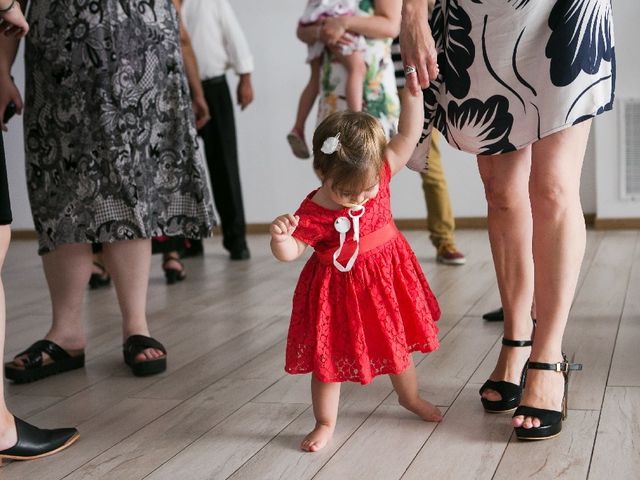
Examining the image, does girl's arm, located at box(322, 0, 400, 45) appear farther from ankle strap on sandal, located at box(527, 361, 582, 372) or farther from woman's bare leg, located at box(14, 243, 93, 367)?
ankle strap on sandal, located at box(527, 361, 582, 372)

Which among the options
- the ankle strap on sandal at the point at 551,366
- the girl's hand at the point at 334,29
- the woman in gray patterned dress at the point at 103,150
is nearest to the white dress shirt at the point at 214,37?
the girl's hand at the point at 334,29

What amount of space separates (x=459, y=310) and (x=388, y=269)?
1.23 metres

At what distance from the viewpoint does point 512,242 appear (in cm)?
194

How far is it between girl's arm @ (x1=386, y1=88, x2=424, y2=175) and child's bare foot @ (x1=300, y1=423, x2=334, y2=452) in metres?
0.50

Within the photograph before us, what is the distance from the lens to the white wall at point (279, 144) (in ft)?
17.4

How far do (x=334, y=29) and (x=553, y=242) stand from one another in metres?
1.68

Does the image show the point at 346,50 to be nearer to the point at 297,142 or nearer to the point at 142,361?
the point at 297,142

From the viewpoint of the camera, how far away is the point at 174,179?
95.8 inches

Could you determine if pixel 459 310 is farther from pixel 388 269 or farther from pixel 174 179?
pixel 388 269

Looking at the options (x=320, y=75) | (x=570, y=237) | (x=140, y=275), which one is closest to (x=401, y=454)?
(x=570, y=237)

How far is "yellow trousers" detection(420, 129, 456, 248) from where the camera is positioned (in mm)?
3996

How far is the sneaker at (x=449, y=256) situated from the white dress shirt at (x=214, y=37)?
4.19ft

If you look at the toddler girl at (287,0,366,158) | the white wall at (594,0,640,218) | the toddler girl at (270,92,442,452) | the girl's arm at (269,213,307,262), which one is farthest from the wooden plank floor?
the white wall at (594,0,640,218)

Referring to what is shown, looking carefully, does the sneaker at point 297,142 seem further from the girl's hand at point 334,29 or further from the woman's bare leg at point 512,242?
the woman's bare leg at point 512,242
